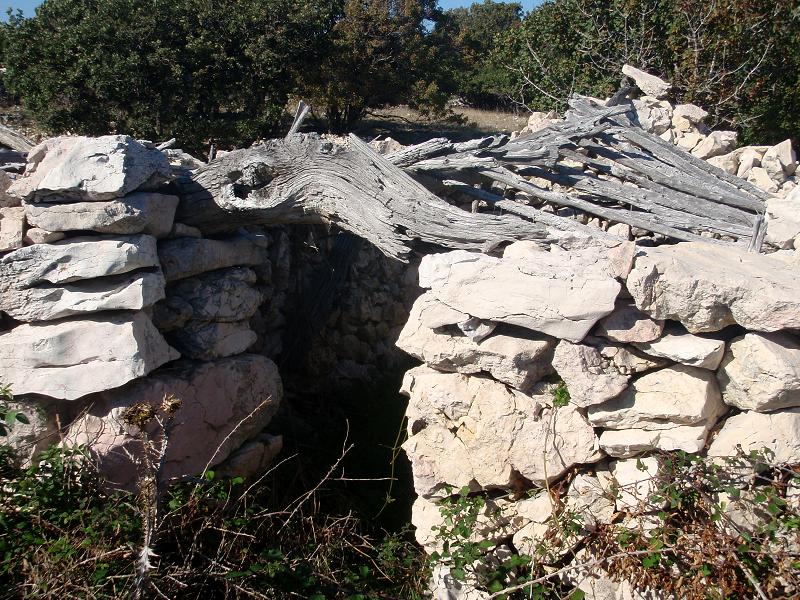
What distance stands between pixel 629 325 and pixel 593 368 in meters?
0.30

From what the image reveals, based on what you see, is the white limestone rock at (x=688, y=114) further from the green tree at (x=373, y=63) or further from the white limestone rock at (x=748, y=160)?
the green tree at (x=373, y=63)

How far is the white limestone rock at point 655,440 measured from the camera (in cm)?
363

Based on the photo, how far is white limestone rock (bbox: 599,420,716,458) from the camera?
3631 mm

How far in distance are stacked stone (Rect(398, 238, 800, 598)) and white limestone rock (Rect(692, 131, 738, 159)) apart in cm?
297

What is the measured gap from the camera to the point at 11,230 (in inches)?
179

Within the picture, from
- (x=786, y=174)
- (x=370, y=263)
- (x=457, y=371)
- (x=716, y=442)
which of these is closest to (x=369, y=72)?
(x=370, y=263)

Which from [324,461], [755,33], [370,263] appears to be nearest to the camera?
[324,461]

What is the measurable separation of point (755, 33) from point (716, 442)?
26.4 ft

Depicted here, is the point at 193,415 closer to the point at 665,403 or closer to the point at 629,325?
the point at 629,325

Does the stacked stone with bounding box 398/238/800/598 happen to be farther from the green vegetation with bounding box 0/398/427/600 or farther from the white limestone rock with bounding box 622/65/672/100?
the white limestone rock with bounding box 622/65/672/100

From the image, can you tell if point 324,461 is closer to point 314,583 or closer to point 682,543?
point 314,583

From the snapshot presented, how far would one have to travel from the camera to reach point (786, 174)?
245 inches

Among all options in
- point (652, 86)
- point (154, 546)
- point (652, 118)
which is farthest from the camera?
point (652, 86)

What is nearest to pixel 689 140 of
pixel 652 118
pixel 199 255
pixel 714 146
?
pixel 714 146
